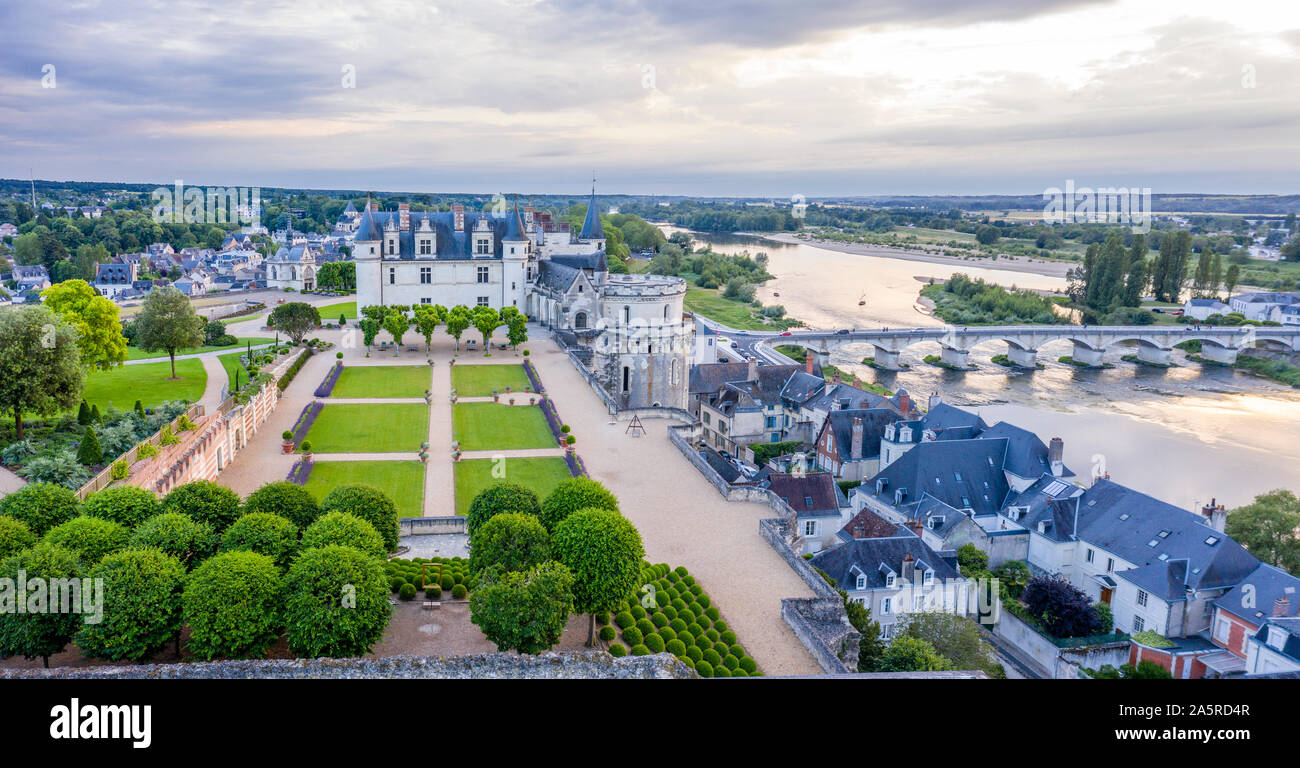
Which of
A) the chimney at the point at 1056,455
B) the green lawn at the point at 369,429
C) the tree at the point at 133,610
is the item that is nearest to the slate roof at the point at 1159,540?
the chimney at the point at 1056,455

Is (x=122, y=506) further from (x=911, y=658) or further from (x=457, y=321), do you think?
(x=457, y=321)

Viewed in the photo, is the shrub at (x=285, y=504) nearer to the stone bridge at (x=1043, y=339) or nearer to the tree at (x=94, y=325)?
the tree at (x=94, y=325)

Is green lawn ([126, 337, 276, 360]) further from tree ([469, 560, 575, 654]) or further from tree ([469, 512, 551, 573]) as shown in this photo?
tree ([469, 560, 575, 654])

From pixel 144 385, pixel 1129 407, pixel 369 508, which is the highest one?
pixel 144 385

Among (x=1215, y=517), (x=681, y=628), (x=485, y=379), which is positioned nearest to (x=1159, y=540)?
(x=1215, y=517)
